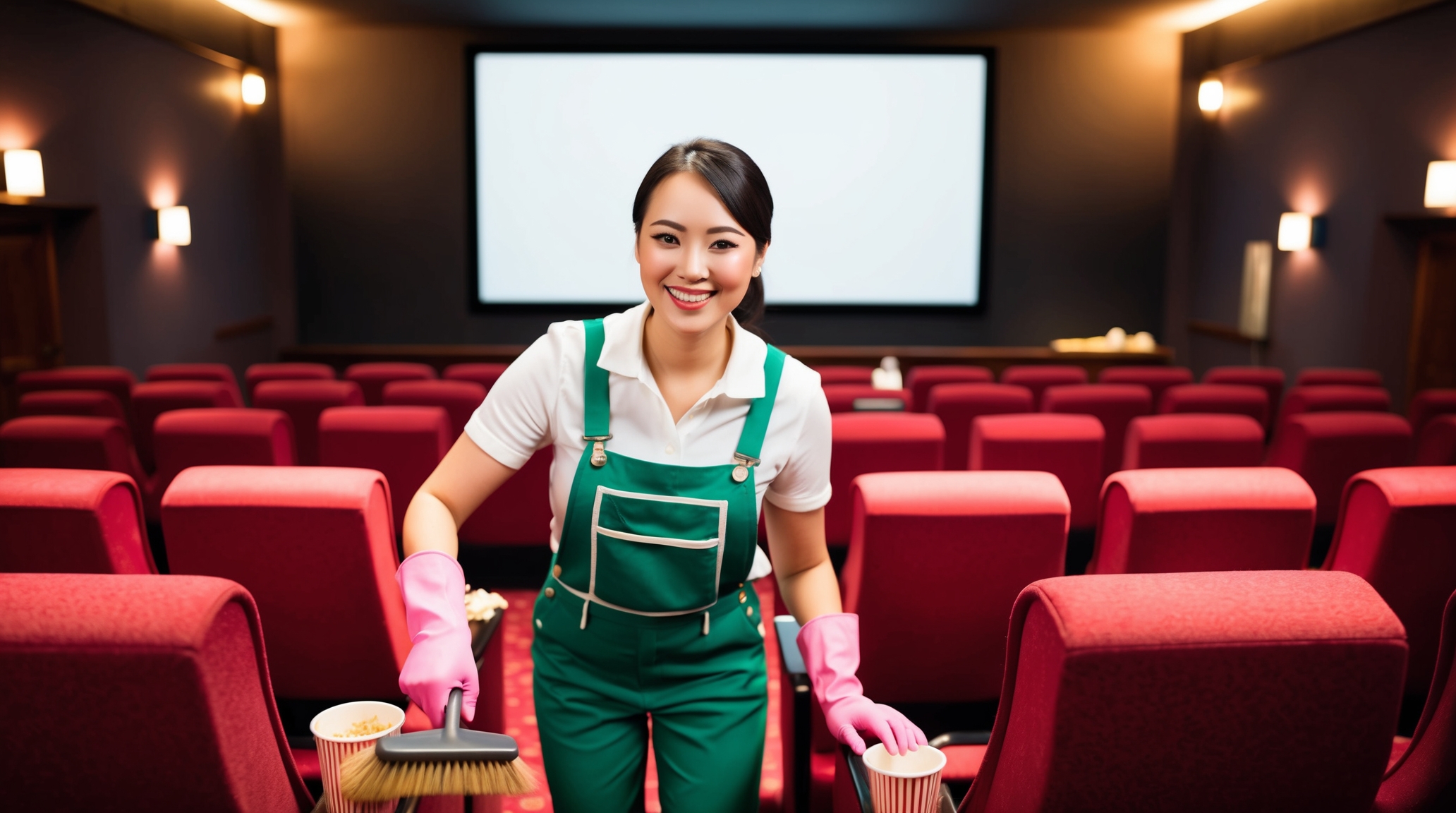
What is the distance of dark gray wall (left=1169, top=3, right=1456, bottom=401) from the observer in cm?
666

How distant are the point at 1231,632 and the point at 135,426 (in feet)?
14.5

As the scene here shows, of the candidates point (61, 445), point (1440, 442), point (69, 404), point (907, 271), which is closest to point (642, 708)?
point (61, 445)

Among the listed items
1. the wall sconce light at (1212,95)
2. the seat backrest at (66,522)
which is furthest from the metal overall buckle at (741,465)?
the wall sconce light at (1212,95)

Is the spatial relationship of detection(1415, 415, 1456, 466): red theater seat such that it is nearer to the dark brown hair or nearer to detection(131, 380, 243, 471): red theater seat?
the dark brown hair

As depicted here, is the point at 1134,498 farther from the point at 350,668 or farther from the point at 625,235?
the point at 625,235

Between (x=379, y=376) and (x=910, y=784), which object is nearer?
(x=910, y=784)

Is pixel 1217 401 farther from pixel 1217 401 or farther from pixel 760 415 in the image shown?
pixel 760 415

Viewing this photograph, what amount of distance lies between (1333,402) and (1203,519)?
284cm

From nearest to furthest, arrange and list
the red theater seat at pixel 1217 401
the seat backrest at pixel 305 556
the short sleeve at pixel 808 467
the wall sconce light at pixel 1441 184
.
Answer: the short sleeve at pixel 808 467 < the seat backrest at pixel 305 556 < the red theater seat at pixel 1217 401 < the wall sconce light at pixel 1441 184

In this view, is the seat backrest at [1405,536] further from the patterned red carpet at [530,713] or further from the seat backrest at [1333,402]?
the seat backrest at [1333,402]

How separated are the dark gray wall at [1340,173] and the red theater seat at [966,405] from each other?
4574mm

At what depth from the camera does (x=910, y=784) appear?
1.15m

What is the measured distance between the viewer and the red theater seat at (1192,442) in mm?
3084

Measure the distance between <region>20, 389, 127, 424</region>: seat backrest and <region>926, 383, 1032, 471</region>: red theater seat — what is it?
3240 mm
